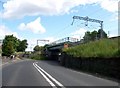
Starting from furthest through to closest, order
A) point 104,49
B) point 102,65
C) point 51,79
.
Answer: point 104,49 → point 102,65 → point 51,79

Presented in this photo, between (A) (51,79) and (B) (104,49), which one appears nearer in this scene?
(A) (51,79)

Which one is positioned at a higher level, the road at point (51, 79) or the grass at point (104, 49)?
the grass at point (104, 49)

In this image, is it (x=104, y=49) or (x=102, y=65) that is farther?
(x=104, y=49)

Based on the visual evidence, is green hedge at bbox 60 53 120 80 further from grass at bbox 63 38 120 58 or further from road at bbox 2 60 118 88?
road at bbox 2 60 118 88

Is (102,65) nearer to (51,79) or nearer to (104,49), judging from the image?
(104,49)

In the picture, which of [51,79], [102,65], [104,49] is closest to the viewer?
[51,79]

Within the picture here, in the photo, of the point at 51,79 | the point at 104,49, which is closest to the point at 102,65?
the point at 104,49

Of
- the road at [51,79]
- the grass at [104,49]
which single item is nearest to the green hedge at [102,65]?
the grass at [104,49]

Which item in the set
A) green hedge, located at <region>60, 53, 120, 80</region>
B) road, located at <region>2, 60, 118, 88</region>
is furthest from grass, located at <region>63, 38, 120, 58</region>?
road, located at <region>2, 60, 118, 88</region>

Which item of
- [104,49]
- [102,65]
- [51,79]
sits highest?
[104,49]

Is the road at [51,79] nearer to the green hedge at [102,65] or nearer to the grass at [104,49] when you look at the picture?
the green hedge at [102,65]

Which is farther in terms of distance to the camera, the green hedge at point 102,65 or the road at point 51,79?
the green hedge at point 102,65

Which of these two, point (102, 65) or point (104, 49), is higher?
point (104, 49)

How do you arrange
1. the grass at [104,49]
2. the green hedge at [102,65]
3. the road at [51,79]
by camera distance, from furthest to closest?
the grass at [104,49]
the green hedge at [102,65]
the road at [51,79]
